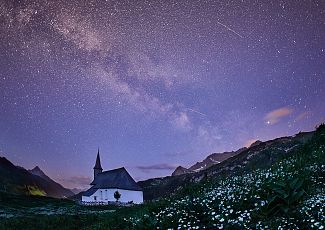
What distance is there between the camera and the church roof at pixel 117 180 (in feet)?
313

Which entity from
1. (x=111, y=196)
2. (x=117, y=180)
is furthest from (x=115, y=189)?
(x=117, y=180)

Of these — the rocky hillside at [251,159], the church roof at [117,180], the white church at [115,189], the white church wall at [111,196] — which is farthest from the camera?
the church roof at [117,180]

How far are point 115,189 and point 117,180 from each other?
9.04ft

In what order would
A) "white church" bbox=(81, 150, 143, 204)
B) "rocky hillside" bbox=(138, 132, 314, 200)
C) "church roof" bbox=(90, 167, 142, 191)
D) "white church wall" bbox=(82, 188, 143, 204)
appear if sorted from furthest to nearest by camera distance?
1. "church roof" bbox=(90, 167, 142, 191)
2. "white church" bbox=(81, 150, 143, 204)
3. "white church wall" bbox=(82, 188, 143, 204)
4. "rocky hillside" bbox=(138, 132, 314, 200)

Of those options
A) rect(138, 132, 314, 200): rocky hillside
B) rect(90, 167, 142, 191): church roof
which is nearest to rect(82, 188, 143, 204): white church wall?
rect(90, 167, 142, 191): church roof

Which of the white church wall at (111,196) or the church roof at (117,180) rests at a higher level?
the church roof at (117,180)

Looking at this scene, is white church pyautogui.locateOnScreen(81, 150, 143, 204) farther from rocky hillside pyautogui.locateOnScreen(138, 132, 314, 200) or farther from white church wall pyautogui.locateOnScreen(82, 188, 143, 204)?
rocky hillside pyautogui.locateOnScreen(138, 132, 314, 200)

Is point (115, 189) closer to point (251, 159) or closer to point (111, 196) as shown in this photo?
point (111, 196)

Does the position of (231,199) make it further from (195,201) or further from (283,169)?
(283,169)

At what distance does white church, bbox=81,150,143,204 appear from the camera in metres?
94.7

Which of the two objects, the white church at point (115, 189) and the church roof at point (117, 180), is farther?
the church roof at point (117, 180)

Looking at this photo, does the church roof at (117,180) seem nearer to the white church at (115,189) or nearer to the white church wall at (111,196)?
the white church at (115,189)

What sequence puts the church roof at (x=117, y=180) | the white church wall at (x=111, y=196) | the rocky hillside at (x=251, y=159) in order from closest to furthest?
the rocky hillside at (x=251, y=159) < the white church wall at (x=111, y=196) < the church roof at (x=117, y=180)

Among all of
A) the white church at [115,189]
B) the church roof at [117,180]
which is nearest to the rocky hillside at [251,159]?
the white church at [115,189]
